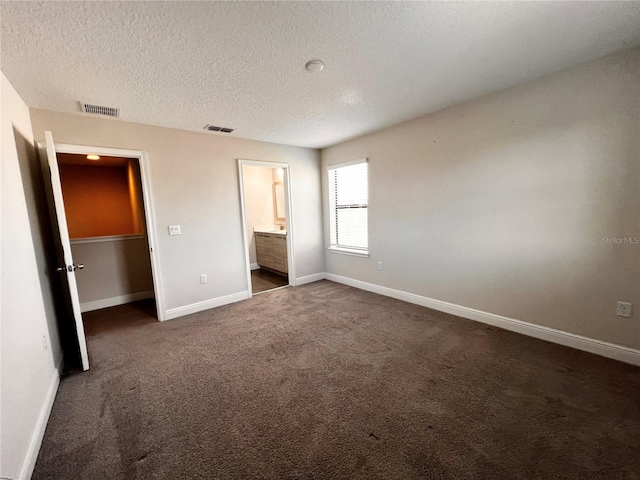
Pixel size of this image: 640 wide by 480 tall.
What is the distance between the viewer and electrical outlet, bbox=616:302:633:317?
6.90ft

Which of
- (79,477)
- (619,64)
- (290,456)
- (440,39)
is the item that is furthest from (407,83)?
(79,477)

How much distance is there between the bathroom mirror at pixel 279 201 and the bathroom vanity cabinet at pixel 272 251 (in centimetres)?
72

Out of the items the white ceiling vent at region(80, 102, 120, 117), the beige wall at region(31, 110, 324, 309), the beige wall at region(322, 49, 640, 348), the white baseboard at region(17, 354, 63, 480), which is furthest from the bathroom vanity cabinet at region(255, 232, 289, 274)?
the white baseboard at region(17, 354, 63, 480)

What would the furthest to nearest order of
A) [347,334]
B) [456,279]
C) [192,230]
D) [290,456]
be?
[192,230] < [456,279] < [347,334] < [290,456]

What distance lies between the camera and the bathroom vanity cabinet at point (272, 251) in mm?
5059

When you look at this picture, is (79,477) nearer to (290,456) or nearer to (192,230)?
(290,456)

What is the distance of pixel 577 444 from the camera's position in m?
1.45

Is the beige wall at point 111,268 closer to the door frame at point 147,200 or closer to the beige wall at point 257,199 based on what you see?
the door frame at point 147,200

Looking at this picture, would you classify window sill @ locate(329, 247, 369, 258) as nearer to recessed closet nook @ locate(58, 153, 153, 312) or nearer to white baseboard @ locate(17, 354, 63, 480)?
recessed closet nook @ locate(58, 153, 153, 312)

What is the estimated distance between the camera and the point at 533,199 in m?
2.48

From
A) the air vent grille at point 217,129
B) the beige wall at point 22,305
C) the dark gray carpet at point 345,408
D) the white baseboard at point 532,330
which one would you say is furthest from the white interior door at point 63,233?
the white baseboard at point 532,330

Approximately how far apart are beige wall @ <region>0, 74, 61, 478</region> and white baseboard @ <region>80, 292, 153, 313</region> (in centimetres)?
163

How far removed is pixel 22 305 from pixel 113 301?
9.01ft

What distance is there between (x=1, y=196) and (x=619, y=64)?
4417 mm
